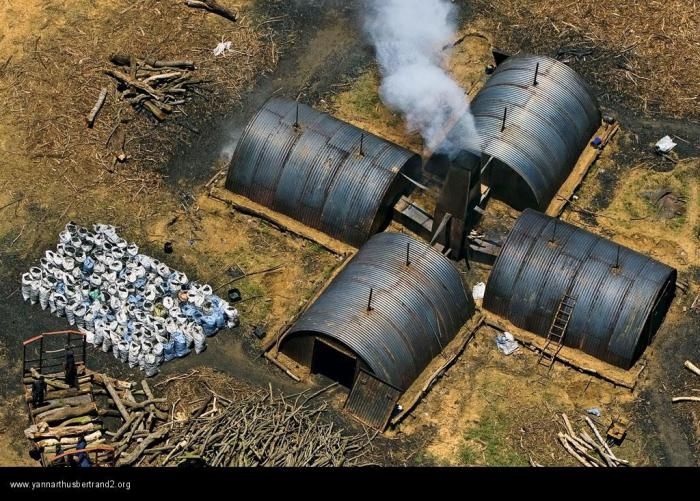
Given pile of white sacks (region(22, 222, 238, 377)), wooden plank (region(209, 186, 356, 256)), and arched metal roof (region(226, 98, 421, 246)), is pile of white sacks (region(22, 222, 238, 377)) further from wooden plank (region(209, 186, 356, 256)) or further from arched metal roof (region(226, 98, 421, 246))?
arched metal roof (region(226, 98, 421, 246))

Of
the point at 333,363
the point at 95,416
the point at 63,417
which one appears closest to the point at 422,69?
the point at 333,363

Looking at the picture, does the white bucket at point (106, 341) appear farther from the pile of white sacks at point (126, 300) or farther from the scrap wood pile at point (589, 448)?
the scrap wood pile at point (589, 448)

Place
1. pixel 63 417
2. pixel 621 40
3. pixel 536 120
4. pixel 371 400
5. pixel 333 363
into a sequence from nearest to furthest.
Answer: pixel 63 417
pixel 371 400
pixel 333 363
pixel 536 120
pixel 621 40

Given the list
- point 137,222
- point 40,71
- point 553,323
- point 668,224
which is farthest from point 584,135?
point 40,71

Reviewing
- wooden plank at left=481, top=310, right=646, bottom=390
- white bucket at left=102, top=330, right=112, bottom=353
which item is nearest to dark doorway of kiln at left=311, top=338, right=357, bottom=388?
wooden plank at left=481, top=310, right=646, bottom=390

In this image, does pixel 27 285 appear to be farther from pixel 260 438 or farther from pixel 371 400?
pixel 371 400

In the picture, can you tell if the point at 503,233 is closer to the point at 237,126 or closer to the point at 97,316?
the point at 237,126
